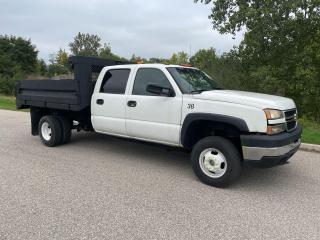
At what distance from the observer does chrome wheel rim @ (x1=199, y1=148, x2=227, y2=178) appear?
5.14 metres

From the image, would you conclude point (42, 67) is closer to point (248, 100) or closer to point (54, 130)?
point (54, 130)

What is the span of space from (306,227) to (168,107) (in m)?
2.71

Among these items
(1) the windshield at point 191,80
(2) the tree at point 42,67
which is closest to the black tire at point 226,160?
(1) the windshield at point 191,80

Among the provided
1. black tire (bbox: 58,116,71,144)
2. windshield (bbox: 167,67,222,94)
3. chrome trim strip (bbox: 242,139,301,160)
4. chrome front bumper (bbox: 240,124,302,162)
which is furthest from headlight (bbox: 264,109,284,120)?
black tire (bbox: 58,116,71,144)

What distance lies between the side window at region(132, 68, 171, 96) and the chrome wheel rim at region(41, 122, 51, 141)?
108 inches

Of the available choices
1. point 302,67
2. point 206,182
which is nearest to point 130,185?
point 206,182

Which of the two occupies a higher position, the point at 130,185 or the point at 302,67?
the point at 302,67

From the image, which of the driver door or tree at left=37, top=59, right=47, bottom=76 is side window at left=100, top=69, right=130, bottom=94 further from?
tree at left=37, top=59, right=47, bottom=76

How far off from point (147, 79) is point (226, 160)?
6.67 feet

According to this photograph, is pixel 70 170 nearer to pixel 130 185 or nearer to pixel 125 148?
pixel 130 185

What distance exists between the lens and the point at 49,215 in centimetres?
406

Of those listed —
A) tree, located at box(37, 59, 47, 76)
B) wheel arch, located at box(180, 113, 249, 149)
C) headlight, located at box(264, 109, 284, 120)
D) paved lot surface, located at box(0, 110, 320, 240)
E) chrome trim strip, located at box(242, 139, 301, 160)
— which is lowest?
paved lot surface, located at box(0, 110, 320, 240)

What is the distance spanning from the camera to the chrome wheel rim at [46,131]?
7.82m

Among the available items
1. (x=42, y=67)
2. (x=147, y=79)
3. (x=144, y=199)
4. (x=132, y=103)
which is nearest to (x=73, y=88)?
(x=132, y=103)
